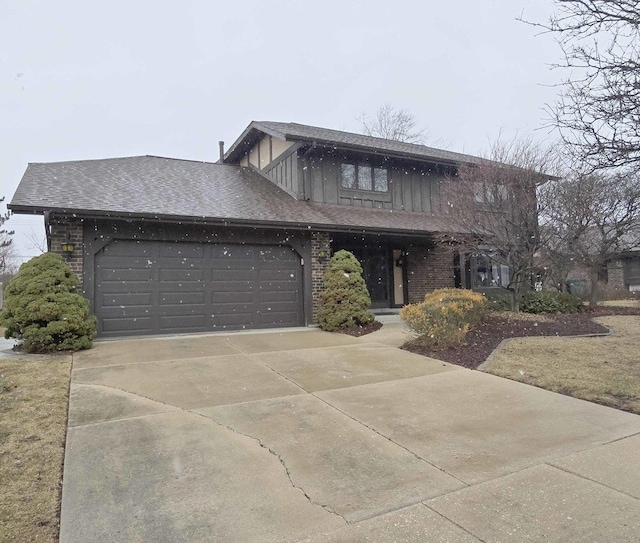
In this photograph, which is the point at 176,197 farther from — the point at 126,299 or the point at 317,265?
the point at 317,265

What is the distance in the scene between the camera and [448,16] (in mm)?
6754

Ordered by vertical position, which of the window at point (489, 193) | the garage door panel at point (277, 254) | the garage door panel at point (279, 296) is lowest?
the garage door panel at point (279, 296)

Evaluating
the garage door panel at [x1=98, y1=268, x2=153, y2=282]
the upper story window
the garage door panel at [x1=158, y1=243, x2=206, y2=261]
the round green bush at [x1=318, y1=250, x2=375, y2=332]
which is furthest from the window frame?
the garage door panel at [x1=98, y1=268, x2=153, y2=282]

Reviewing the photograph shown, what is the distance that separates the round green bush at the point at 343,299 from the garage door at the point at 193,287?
0.94 meters

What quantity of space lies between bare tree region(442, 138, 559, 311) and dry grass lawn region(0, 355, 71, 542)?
9.04m

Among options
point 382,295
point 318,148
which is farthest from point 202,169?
point 382,295

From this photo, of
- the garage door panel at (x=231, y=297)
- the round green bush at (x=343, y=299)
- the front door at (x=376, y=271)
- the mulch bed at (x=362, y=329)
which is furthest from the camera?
the front door at (x=376, y=271)

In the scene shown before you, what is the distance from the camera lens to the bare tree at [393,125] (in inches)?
1144

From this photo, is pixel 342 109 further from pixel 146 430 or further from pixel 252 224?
pixel 146 430

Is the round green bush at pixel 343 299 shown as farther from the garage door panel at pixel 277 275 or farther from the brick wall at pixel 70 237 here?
the brick wall at pixel 70 237

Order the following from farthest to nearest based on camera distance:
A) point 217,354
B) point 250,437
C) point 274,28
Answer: point 274,28 < point 217,354 < point 250,437

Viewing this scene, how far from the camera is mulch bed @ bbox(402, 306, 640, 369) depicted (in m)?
6.91

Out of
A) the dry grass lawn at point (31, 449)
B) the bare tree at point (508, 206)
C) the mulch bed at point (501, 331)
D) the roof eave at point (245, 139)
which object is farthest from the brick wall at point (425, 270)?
the dry grass lawn at point (31, 449)

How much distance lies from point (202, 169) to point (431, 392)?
11.6 meters
